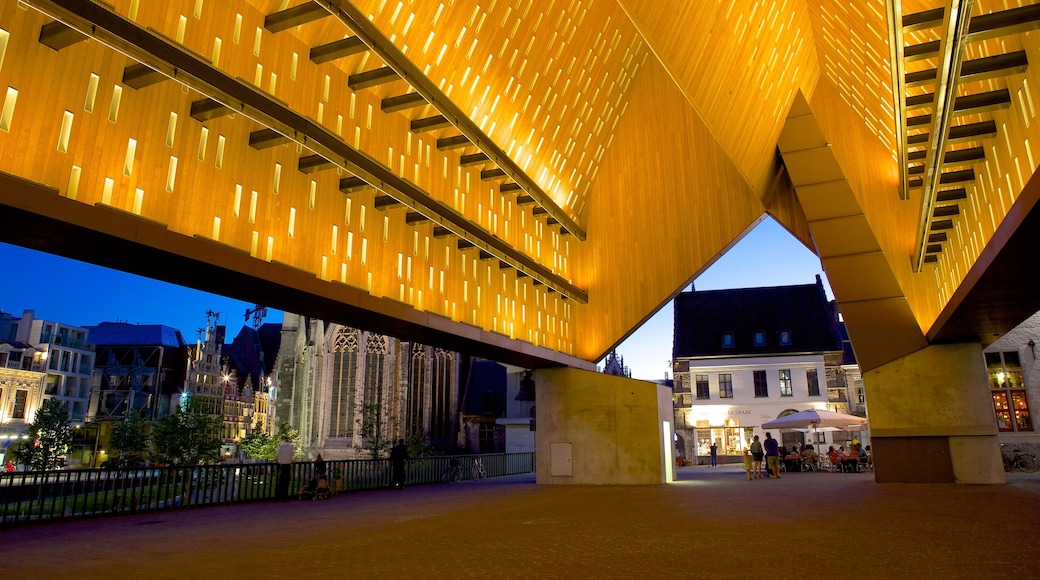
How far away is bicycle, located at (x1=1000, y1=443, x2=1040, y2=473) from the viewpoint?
22594 mm

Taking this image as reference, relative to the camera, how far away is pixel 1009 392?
25859 mm

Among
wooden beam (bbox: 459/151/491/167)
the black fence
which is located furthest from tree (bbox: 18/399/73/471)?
wooden beam (bbox: 459/151/491/167)

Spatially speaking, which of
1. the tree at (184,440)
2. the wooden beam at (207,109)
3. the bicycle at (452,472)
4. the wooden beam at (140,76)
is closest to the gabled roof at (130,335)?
the tree at (184,440)

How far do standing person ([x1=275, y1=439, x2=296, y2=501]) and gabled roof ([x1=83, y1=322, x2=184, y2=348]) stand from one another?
207 feet

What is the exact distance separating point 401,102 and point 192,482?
8.86m

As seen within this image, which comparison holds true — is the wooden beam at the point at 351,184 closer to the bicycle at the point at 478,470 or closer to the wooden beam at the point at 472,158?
the wooden beam at the point at 472,158

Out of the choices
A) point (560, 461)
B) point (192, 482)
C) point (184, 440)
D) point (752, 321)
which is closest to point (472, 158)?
point (192, 482)

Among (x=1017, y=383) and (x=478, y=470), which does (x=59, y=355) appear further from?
(x=1017, y=383)

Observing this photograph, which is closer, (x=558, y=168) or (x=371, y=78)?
(x=371, y=78)

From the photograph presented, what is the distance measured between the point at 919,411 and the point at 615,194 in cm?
1035

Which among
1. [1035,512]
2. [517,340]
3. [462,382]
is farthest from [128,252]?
[462,382]

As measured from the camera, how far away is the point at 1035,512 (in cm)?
901

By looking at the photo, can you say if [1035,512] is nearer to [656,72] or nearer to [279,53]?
[279,53]

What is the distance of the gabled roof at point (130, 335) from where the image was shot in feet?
229
